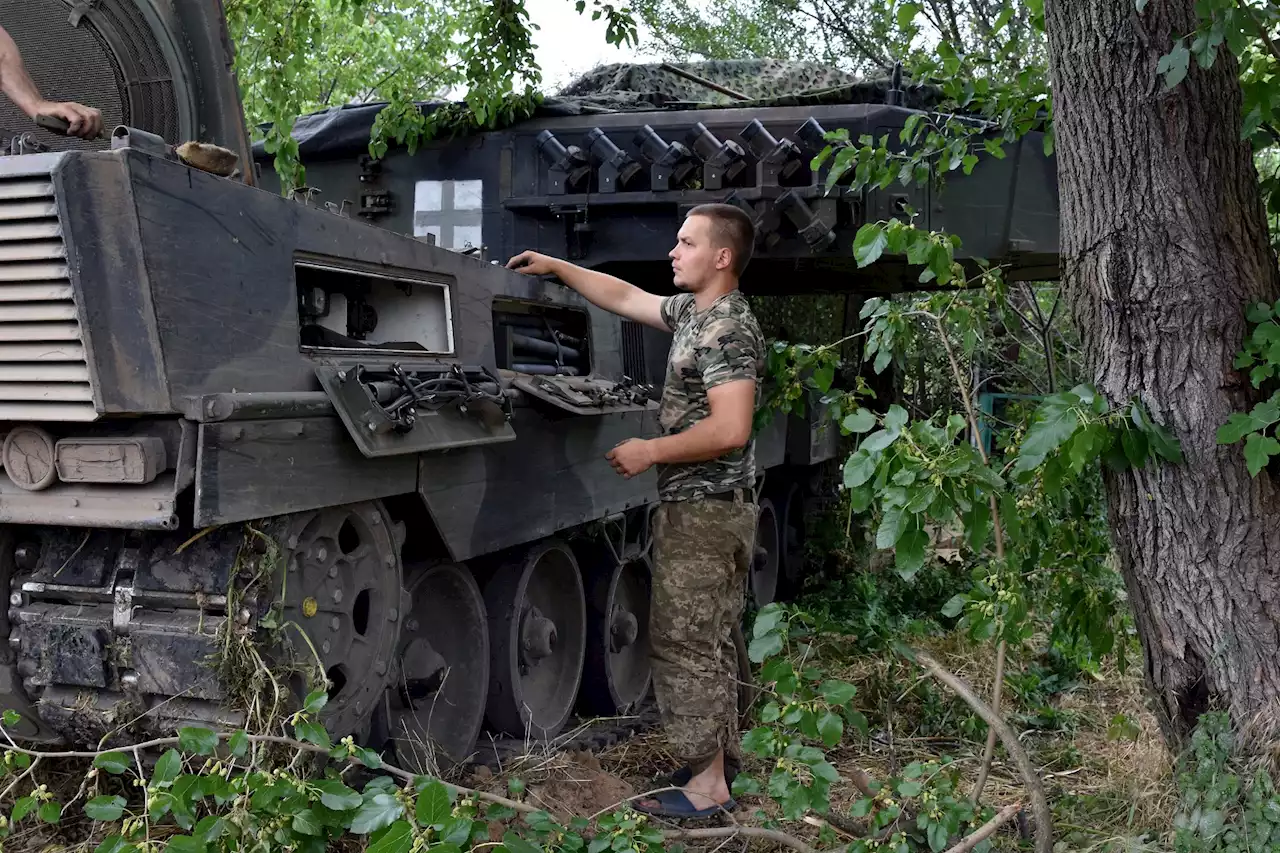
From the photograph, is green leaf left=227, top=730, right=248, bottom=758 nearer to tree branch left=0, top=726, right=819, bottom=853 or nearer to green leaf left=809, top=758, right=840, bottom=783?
tree branch left=0, top=726, right=819, bottom=853

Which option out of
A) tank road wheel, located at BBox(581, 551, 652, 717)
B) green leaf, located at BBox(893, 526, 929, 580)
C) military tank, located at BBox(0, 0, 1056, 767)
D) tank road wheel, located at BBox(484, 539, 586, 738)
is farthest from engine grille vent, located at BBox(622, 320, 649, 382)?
green leaf, located at BBox(893, 526, 929, 580)

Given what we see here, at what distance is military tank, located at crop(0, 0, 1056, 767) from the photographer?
266 centimetres

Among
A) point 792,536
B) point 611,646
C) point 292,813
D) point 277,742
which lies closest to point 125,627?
point 277,742

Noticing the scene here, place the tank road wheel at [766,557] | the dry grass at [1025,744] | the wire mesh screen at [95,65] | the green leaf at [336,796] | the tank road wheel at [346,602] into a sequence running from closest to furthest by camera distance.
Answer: the green leaf at [336,796] < the tank road wheel at [346,602] < the dry grass at [1025,744] < the wire mesh screen at [95,65] < the tank road wheel at [766,557]

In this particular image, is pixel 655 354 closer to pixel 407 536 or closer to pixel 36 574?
pixel 407 536

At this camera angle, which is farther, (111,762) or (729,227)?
(729,227)

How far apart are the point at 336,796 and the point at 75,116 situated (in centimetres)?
216

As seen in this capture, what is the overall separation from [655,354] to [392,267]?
2.24 meters

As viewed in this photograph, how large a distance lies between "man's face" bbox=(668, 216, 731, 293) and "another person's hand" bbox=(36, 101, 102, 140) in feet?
5.76

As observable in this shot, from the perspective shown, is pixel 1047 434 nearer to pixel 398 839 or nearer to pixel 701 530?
pixel 701 530

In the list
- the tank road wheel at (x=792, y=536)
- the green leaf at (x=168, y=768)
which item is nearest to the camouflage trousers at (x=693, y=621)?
the green leaf at (x=168, y=768)

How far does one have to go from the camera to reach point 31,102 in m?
3.54

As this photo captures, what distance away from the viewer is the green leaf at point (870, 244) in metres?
3.09

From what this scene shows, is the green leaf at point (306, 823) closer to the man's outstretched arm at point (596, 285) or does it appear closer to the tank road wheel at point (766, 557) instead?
the man's outstretched arm at point (596, 285)
